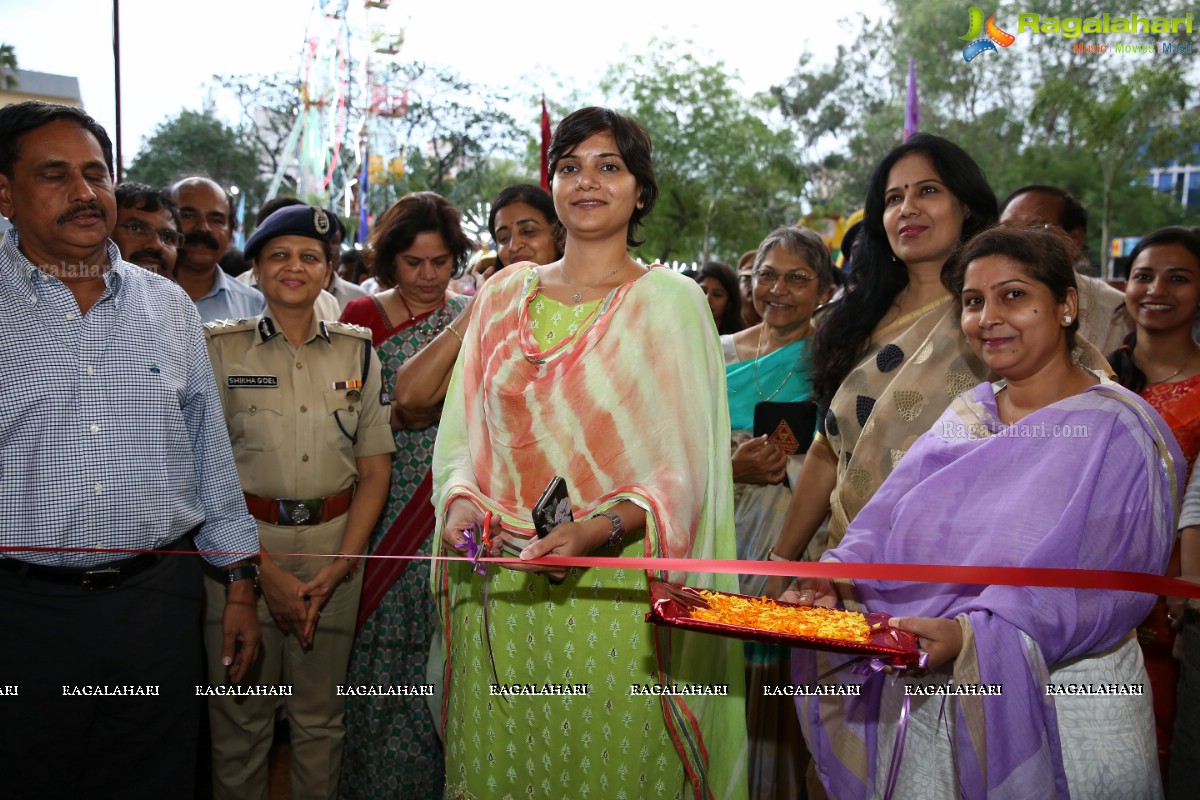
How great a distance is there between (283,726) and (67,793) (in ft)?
6.61

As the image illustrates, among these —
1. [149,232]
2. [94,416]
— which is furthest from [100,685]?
[149,232]

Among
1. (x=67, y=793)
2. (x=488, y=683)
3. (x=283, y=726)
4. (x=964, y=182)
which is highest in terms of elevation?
(x=964, y=182)

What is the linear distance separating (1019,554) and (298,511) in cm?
224

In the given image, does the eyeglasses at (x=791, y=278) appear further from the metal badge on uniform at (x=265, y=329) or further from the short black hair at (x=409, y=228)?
the metal badge on uniform at (x=265, y=329)

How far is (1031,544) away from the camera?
2.06 meters

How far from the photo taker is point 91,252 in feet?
8.43

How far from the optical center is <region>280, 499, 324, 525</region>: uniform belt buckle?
313cm

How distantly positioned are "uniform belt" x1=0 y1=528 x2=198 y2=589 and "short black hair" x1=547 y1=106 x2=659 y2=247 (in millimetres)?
1529

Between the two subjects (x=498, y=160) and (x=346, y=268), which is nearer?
(x=346, y=268)

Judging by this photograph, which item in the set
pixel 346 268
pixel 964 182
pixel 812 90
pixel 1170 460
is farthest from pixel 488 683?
pixel 812 90

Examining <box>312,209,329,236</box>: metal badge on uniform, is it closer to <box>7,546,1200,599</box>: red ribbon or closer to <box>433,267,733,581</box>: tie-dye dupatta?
<box>433,267,733,581</box>: tie-dye dupatta

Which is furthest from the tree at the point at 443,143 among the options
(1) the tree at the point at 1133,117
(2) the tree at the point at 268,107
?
(1) the tree at the point at 1133,117

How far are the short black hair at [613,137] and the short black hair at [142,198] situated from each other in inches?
82.6

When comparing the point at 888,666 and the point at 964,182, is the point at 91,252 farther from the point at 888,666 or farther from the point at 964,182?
the point at 964,182
